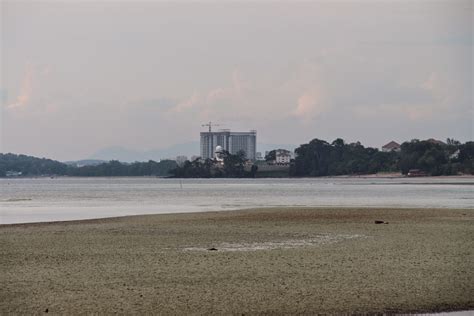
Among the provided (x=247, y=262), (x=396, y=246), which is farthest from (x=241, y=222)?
(x=247, y=262)

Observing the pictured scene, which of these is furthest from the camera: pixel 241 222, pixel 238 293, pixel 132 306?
pixel 241 222

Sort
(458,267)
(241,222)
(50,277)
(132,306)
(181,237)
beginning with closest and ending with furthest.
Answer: (132,306) < (50,277) < (458,267) < (181,237) < (241,222)

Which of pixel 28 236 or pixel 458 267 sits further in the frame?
pixel 28 236

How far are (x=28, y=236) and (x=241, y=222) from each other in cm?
1147

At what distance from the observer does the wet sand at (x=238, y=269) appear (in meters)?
17.0

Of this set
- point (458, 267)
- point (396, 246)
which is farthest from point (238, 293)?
point (396, 246)

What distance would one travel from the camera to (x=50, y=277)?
20047mm

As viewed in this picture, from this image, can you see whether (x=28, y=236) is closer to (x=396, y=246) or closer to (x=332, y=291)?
(x=396, y=246)

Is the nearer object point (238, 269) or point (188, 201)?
point (238, 269)

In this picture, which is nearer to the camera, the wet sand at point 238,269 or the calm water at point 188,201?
the wet sand at point 238,269

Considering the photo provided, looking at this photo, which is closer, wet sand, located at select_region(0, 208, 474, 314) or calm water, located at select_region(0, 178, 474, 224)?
wet sand, located at select_region(0, 208, 474, 314)

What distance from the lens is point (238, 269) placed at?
21359 millimetres

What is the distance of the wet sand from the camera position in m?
17.0

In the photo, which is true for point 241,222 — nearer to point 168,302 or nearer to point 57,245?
point 57,245
